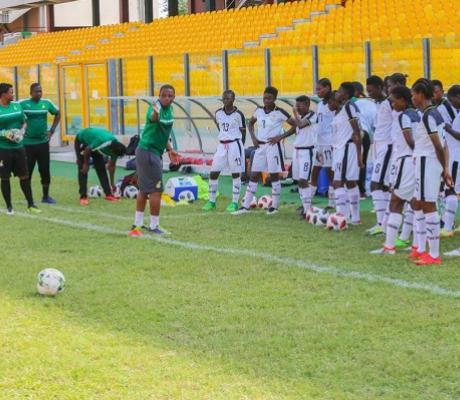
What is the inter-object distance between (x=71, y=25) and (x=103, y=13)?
6.87ft

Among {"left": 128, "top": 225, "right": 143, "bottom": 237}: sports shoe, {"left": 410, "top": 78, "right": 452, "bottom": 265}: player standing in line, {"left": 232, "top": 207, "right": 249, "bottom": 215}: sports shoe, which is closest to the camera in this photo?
{"left": 410, "top": 78, "right": 452, "bottom": 265}: player standing in line

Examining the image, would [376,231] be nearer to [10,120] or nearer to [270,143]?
[270,143]

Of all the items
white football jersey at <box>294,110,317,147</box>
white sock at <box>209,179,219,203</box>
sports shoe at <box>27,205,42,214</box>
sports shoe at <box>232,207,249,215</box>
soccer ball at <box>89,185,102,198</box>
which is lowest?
sports shoe at <box>232,207,249,215</box>

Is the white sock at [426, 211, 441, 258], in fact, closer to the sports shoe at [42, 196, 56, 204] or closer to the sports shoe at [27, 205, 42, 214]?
the sports shoe at [27, 205, 42, 214]

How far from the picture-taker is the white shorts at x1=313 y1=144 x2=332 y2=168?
43.4ft

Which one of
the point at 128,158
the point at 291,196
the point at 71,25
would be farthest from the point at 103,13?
the point at 291,196

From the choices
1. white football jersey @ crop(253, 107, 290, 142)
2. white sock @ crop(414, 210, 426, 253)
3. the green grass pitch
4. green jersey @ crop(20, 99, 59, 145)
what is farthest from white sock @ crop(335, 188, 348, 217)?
green jersey @ crop(20, 99, 59, 145)

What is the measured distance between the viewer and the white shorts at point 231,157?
14148mm

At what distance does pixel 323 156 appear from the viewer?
13289 millimetres

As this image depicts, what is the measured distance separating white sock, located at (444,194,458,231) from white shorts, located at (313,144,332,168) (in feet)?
8.51

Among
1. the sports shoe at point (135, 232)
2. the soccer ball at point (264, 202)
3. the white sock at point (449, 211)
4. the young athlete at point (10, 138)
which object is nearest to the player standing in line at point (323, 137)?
the soccer ball at point (264, 202)

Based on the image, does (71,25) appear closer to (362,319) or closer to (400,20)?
(400,20)

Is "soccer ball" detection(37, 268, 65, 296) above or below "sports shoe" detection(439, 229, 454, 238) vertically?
above

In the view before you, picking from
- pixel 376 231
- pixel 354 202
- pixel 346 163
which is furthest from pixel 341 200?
pixel 376 231
